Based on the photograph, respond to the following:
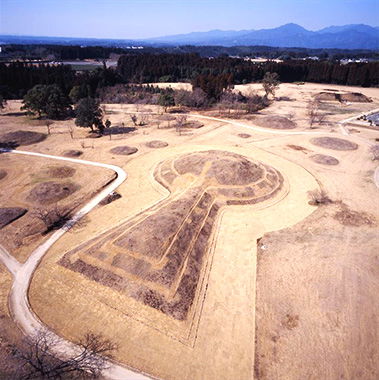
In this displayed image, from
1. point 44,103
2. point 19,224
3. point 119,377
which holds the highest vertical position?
point 44,103

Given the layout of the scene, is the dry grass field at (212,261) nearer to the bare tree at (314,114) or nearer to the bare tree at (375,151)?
the bare tree at (375,151)

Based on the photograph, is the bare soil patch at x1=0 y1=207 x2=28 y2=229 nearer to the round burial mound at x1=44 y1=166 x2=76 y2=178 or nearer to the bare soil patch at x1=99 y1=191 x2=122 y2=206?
the round burial mound at x1=44 y1=166 x2=76 y2=178

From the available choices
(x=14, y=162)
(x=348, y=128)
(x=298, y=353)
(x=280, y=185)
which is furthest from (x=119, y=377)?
(x=348, y=128)

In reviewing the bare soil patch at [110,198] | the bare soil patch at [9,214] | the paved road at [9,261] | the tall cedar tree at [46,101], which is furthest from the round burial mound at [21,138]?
the paved road at [9,261]

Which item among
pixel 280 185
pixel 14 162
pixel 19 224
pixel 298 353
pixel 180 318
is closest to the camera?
pixel 298 353

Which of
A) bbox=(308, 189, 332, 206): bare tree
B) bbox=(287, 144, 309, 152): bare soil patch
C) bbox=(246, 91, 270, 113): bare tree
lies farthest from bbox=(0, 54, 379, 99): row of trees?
bbox=(308, 189, 332, 206): bare tree

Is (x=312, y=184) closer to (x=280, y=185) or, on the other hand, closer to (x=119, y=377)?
(x=280, y=185)

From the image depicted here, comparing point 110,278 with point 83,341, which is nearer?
point 83,341
